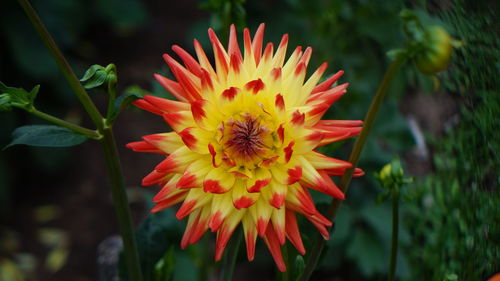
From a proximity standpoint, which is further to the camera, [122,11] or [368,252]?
[122,11]

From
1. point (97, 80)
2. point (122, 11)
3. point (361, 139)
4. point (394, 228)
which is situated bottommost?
point (394, 228)

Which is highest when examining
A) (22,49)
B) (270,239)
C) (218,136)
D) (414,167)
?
(22,49)

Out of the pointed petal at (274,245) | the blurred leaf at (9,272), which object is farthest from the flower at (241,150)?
the blurred leaf at (9,272)

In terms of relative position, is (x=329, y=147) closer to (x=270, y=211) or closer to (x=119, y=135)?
(x=270, y=211)

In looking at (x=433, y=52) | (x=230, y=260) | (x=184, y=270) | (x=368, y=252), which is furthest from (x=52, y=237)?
(x=433, y=52)

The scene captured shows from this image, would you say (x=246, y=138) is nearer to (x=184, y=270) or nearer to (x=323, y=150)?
(x=323, y=150)

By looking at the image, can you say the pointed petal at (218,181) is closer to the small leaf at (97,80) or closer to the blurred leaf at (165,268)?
the small leaf at (97,80)

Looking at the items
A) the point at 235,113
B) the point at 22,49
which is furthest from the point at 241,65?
the point at 22,49

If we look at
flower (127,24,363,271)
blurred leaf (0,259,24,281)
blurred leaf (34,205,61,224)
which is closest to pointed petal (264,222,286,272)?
flower (127,24,363,271)
